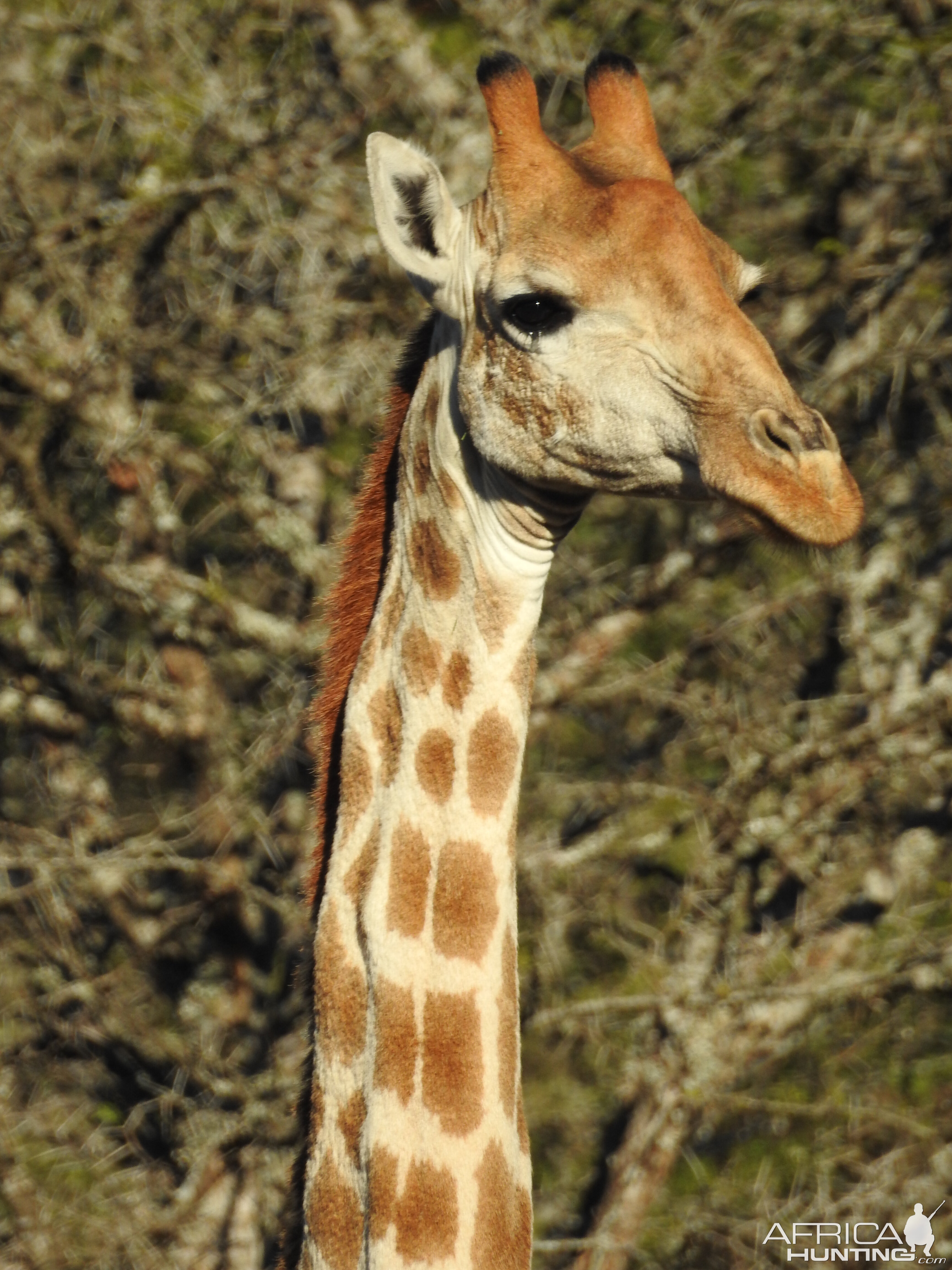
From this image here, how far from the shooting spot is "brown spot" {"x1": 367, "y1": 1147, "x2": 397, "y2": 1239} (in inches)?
104

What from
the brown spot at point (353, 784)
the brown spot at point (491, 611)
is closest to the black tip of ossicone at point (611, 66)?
the brown spot at point (491, 611)

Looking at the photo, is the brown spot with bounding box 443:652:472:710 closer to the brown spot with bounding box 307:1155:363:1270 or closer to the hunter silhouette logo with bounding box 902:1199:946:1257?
the brown spot with bounding box 307:1155:363:1270

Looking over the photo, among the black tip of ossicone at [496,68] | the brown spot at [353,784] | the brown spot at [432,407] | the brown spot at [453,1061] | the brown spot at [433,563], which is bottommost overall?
the brown spot at [453,1061]

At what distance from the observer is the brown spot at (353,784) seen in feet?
9.78

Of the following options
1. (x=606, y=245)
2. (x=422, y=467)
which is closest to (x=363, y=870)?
(x=422, y=467)

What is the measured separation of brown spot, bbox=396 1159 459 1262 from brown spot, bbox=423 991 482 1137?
0.09 meters

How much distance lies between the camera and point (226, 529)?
6918mm

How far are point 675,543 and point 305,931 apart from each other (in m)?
2.49

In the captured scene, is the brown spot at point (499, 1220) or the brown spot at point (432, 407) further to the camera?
the brown spot at point (432, 407)

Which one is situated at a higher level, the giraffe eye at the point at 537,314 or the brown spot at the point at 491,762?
the giraffe eye at the point at 537,314

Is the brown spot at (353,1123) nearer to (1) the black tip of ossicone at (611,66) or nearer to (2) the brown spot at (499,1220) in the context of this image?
(2) the brown spot at (499,1220)

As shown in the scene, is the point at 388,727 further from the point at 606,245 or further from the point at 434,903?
the point at 606,245

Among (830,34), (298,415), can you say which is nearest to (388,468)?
(298,415)

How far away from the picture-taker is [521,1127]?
111 inches
